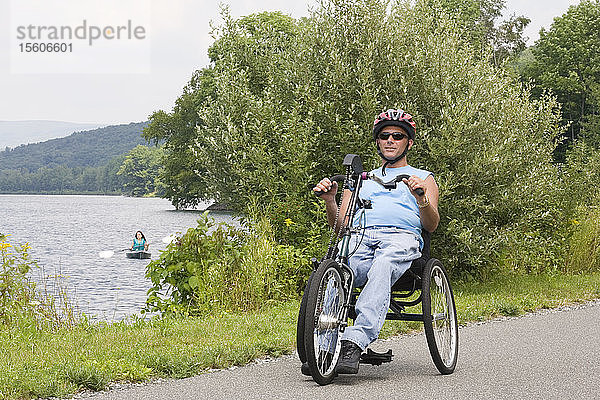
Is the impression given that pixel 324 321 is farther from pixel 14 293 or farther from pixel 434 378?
pixel 14 293

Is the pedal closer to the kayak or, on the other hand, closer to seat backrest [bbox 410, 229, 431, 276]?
seat backrest [bbox 410, 229, 431, 276]

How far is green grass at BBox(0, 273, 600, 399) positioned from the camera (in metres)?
5.65

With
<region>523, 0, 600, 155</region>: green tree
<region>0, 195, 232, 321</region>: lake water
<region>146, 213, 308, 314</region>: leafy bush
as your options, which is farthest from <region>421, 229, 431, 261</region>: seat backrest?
<region>523, 0, 600, 155</region>: green tree

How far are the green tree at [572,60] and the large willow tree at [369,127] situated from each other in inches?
1580

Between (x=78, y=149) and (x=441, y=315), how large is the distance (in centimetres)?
12281

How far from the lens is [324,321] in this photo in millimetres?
5559

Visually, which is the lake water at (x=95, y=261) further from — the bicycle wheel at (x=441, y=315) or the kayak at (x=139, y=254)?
the bicycle wheel at (x=441, y=315)

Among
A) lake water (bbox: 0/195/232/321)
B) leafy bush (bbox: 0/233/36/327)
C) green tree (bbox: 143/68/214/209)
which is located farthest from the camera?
green tree (bbox: 143/68/214/209)

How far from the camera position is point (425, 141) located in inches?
477

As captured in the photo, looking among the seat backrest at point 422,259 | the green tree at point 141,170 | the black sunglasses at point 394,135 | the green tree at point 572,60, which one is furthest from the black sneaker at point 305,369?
the green tree at point 141,170

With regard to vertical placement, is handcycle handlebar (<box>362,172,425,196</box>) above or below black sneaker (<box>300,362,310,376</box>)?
above

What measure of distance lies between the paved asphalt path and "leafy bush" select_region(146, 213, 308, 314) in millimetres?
3688

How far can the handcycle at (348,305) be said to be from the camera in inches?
213

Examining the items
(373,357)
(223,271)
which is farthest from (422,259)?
(223,271)
